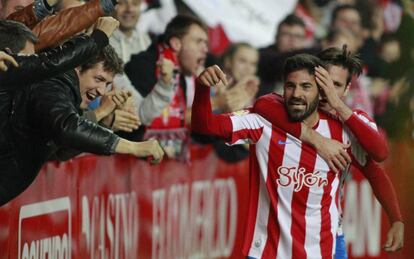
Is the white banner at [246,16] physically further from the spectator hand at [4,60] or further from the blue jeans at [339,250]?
the spectator hand at [4,60]

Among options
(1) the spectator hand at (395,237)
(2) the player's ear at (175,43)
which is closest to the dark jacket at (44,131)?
(1) the spectator hand at (395,237)

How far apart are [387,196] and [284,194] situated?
84 cm

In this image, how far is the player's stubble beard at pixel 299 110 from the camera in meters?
7.58

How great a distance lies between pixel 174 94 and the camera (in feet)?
33.4

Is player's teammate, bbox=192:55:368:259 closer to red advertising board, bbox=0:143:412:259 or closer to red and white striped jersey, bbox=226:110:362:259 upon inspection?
red and white striped jersey, bbox=226:110:362:259

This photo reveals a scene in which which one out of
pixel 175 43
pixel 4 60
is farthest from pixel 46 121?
pixel 175 43

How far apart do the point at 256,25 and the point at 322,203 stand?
195 inches

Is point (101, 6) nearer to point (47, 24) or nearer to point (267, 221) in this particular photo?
point (47, 24)

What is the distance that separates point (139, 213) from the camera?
10.1 m

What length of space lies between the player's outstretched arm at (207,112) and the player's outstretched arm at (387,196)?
1061 mm

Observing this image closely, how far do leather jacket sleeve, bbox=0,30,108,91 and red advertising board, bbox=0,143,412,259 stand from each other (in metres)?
1.47

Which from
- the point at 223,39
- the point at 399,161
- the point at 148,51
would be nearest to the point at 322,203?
the point at 148,51

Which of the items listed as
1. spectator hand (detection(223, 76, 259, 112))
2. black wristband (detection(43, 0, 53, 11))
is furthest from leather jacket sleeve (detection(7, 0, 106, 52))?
spectator hand (detection(223, 76, 259, 112))

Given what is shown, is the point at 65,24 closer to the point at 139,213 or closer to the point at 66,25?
the point at 66,25
